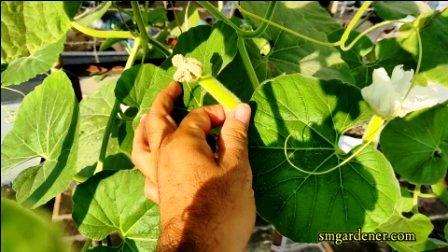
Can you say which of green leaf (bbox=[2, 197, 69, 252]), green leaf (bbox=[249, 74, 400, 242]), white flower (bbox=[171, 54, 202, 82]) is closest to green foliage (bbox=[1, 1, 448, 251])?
green leaf (bbox=[249, 74, 400, 242])

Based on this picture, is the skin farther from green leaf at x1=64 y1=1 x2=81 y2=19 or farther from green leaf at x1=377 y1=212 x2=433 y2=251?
green leaf at x1=377 y1=212 x2=433 y2=251

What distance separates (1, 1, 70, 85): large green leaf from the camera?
1.93 feet

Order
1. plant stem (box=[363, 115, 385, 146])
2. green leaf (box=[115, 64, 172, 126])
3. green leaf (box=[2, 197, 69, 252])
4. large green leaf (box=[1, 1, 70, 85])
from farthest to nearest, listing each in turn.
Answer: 1. green leaf (box=[115, 64, 172, 126])
2. plant stem (box=[363, 115, 385, 146])
3. large green leaf (box=[1, 1, 70, 85])
4. green leaf (box=[2, 197, 69, 252])

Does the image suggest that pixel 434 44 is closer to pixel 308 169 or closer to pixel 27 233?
pixel 308 169

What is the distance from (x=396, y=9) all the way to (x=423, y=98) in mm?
327

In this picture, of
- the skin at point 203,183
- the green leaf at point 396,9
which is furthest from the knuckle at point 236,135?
the green leaf at point 396,9

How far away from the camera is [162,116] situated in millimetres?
805

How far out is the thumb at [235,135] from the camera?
0.70m

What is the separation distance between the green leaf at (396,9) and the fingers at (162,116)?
0.51 m

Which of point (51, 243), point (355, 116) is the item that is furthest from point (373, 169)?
point (51, 243)

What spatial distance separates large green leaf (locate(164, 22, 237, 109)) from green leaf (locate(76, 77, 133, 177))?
0.80 ft

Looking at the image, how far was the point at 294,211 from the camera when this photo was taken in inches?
31.7

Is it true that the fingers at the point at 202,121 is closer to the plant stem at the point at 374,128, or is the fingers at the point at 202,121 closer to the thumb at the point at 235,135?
the thumb at the point at 235,135

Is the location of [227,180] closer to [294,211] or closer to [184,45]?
[294,211]
